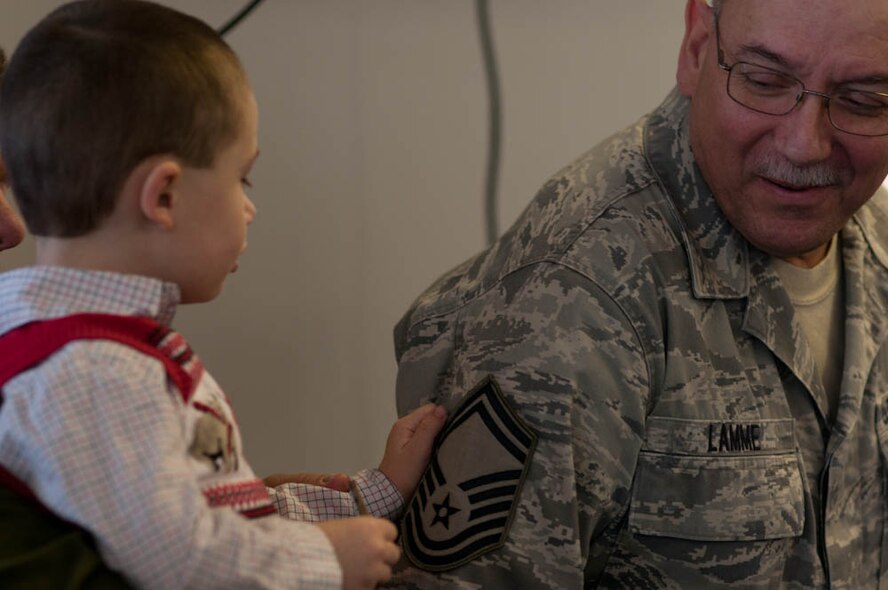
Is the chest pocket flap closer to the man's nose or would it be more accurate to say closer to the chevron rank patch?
the chevron rank patch

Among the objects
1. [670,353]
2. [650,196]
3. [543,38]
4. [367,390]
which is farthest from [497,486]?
[543,38]

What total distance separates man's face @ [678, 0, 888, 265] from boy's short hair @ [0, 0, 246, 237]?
64 centimetres

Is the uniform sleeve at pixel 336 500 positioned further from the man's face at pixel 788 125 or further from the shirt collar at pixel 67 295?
the man's face at pixel 788 125

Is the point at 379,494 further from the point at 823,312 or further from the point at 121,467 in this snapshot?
the point at 823,312

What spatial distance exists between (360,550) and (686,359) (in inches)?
20.2

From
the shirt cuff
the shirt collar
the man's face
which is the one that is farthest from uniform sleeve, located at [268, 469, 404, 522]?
the man's face

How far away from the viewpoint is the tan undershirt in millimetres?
1515

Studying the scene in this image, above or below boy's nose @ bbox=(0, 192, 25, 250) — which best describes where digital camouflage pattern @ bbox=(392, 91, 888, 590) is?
below

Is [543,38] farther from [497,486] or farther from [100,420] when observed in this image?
[100,420]

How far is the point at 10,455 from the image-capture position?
90 cm

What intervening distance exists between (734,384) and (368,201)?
828mm

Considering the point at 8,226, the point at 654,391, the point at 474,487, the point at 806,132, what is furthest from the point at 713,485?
the point at 8,226

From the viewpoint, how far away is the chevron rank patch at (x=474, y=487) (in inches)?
50.3

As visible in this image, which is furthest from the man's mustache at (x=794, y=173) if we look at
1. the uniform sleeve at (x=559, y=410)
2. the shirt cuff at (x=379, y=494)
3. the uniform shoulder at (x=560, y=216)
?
the shirt cuff at (x=379, y=494)
